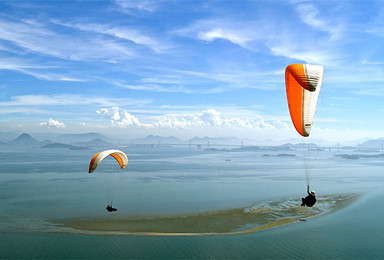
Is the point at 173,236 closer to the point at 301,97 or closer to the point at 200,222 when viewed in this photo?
the point at 200,222

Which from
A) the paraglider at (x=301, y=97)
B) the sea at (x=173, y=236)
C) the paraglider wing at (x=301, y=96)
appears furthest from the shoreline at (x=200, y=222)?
the paraglider wing at (x=301, y=96)

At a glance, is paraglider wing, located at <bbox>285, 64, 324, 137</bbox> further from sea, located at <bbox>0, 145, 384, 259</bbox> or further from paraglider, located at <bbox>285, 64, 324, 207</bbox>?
sea, located at <bbox>0, 145, 384, 259</bbox>

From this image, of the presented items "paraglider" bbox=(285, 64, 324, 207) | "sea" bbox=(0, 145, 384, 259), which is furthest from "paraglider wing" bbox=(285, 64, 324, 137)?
"sea" bbox=(0, 145, 384, 259)

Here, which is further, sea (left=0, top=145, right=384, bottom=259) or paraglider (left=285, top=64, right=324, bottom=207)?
sea (left=0, top=145, right=384, bottom=259)

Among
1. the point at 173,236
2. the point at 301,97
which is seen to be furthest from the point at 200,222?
the point at 301,97

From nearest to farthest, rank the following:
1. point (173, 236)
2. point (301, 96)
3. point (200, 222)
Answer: point (301, 96) < point (173, 236) < point (200, 222)

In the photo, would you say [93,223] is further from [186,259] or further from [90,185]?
[90,185]
